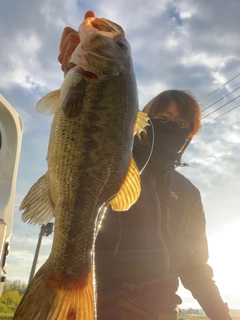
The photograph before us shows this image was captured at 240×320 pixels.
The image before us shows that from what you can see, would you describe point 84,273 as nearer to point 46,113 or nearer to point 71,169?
point 71,169

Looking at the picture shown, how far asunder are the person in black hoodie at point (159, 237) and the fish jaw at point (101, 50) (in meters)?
0.13

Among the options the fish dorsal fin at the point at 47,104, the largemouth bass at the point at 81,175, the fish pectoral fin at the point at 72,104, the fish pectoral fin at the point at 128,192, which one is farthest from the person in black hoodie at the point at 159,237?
the fish pectoral fin at the point at 72,104

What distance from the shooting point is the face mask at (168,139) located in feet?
11.6

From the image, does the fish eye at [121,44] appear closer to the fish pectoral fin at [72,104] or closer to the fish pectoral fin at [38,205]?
the fish pectoral fin at [72,104]

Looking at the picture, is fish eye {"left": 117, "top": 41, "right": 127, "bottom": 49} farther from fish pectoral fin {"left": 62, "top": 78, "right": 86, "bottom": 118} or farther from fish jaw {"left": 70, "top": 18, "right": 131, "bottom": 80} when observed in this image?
fish pectoral fin {"left": 62, "top": 78, "right": 86, "bottom": 118}

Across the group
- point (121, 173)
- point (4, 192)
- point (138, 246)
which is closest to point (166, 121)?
point (138, 246)

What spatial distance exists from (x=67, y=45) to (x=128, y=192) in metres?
1.14

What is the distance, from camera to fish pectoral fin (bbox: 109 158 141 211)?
2014 millimetres

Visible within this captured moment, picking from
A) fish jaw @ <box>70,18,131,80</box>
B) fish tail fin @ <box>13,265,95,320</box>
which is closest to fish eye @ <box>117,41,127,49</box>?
fish jaw @ <box>70,18,131,80</box>

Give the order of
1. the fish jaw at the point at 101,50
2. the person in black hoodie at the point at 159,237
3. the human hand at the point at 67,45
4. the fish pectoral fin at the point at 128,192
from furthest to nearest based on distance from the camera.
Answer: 1. the person in black hoodie at the point at 159,237
2. the human hand at the point at 67,45
3. the fish jaw at the point at 101,50
4. the fish pectoral fin at the point at 128,192

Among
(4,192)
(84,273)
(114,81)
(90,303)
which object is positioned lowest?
(90,303)

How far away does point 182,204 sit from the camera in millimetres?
3469

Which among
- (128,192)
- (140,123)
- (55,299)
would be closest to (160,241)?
(128,192)

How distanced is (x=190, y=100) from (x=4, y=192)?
7.80ft
